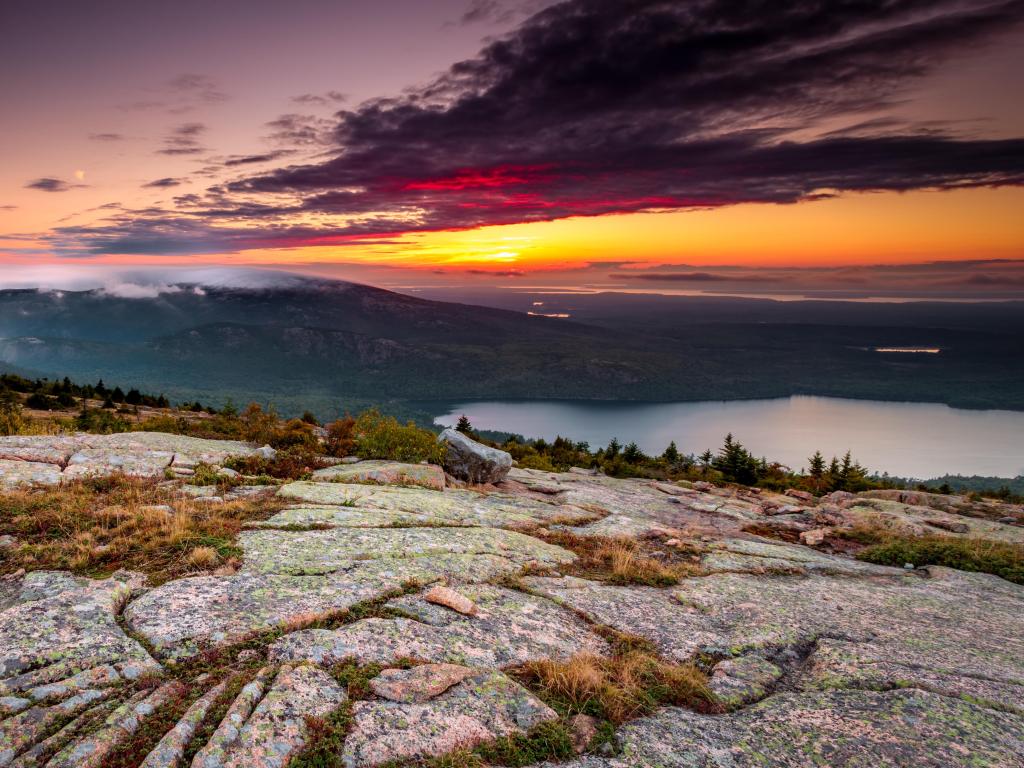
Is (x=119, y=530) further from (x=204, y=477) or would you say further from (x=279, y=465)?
(x=279, y=465)

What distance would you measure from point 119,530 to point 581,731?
7.86m

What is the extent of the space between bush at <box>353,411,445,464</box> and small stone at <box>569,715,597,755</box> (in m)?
15.1

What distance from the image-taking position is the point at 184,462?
13938mm

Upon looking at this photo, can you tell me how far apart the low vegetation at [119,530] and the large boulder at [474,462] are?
9161mm

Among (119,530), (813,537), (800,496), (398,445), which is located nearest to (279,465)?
(398,445)

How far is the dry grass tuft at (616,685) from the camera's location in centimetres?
541

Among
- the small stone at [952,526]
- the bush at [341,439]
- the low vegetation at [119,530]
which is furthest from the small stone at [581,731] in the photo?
the small stone at [952,526]

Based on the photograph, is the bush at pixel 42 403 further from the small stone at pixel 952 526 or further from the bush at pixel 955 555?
the small stone at pixel 952 526

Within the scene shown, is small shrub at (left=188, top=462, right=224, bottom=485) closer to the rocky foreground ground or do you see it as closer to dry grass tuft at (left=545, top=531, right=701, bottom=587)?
the rocky foreground ground

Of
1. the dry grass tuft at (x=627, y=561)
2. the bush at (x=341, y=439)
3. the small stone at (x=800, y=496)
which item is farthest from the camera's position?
the small stone at (x=800, y=496)

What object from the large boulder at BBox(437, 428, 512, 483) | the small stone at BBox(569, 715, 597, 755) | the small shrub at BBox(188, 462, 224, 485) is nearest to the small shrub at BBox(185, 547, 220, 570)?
the small shrub at BBox(188, 462, 224, 485)

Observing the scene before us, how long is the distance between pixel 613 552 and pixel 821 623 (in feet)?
12.3

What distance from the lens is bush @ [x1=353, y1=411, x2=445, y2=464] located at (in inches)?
794

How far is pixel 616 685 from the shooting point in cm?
566
